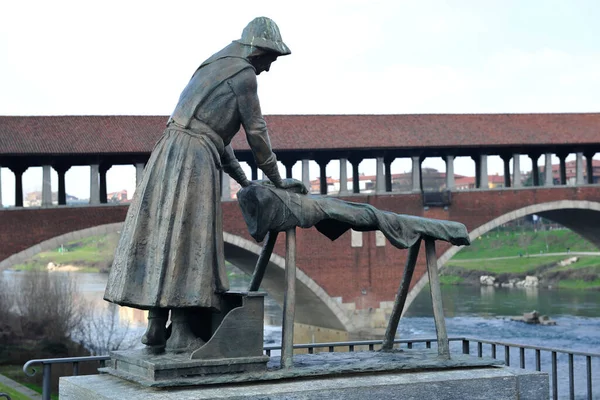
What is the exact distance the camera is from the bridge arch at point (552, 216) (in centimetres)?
2177

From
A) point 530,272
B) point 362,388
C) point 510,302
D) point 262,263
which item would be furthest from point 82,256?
point 362,388

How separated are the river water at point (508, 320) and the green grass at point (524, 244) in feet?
23.6

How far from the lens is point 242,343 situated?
380cm

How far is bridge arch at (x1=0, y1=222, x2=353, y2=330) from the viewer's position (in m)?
18.6

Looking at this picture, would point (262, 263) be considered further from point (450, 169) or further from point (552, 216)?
point (552, 216)

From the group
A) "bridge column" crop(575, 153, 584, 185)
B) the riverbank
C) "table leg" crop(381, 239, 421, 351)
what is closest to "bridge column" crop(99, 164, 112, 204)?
"bridge column" crop(575, 153, 584, 185)

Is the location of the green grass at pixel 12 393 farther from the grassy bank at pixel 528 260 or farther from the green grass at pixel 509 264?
the green grass at pixel 509 264

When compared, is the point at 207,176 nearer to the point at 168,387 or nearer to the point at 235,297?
the point at 235,297

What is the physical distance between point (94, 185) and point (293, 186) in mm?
15215

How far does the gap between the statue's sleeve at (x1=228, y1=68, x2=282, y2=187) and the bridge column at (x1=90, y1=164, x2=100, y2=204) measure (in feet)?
49.6

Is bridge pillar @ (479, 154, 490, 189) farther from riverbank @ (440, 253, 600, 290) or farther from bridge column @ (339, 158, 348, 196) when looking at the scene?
riverbank @ (440, 253, 600, 290)

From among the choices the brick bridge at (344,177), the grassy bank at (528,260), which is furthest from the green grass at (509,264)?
the brick bridge at (344,177)

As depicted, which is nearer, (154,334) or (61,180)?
(154,334)

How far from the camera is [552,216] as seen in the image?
2456cm
